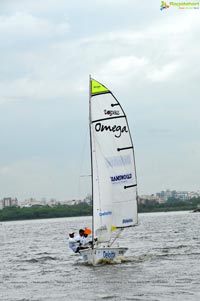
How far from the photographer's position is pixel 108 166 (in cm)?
3369

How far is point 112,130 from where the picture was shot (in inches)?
1318

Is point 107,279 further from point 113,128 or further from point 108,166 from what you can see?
point 113,128

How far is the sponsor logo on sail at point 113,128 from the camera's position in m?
33.2

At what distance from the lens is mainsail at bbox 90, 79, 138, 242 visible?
3331cm

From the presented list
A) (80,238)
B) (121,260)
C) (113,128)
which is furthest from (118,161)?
(121,260)

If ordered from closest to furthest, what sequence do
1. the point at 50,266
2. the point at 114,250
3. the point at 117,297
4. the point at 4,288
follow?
1. the point at 117,297
2. the point at 4,288
3. the point at 114,250
4. the point at 50,266

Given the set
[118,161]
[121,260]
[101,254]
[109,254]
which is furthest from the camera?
[121,260]

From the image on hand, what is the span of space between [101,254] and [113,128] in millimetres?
5803

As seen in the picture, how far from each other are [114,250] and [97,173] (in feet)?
11.9

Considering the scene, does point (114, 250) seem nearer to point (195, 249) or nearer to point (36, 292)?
point (36, 292)

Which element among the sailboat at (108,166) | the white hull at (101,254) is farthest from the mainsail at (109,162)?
the white hull at (101,254)

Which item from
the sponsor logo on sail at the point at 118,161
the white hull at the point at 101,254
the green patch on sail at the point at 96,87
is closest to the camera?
the white hull at the point at 101,254

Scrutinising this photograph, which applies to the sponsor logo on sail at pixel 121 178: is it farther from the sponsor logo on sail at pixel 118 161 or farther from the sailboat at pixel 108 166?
the sponsor logo on sail at pixel 118 161

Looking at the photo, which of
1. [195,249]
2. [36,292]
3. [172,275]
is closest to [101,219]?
[172,275]
